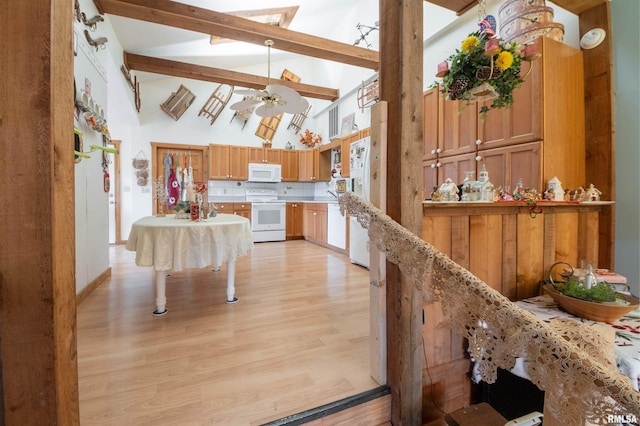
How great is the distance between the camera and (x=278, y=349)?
1.60m

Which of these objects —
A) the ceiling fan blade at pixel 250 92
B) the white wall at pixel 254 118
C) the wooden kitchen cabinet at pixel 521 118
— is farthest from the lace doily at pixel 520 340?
the ceiling fan blade at pixel 250 92

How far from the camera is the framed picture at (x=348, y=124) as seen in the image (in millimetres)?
4934

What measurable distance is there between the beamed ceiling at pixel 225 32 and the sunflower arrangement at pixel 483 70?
104 cm

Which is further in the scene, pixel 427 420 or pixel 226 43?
pixel 226 43

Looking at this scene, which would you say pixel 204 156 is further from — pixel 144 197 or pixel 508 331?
pixel 508 331

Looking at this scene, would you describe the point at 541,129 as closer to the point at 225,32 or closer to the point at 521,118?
the point at 521,118

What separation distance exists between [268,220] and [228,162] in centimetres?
153

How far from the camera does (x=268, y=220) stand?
18.3 feet

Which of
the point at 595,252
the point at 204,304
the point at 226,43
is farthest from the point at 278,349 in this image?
the point at 226,43

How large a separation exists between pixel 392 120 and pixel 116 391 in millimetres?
1824

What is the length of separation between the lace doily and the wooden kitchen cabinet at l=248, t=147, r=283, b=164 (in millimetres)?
5226

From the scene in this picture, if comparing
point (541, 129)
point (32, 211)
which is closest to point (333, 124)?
point (541, 129)

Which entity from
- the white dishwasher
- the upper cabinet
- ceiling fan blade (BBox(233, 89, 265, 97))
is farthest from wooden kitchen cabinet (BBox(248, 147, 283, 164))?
the upper cabinet

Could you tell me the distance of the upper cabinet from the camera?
6.14 ft
